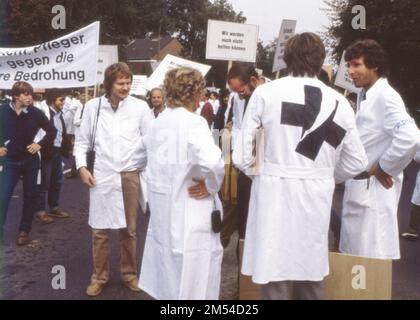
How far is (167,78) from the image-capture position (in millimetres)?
3838

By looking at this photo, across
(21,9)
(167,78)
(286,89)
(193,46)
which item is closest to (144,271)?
(167,78)

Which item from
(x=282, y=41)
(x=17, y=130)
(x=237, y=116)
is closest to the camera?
(x=237, y=116)

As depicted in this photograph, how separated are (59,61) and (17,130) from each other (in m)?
1.03

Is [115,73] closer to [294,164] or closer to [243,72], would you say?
[243,72]

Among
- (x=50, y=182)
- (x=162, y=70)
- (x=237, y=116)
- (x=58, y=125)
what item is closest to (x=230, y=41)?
(x=162, y=70)

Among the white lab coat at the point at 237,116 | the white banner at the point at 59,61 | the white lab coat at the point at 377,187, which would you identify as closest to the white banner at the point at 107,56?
the white banner at the point at 59,61

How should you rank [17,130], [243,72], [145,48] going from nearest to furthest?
[243,72], [17,130], [145,48]

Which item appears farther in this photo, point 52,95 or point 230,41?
point 230,41

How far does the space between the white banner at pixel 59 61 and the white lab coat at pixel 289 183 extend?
11.4ft

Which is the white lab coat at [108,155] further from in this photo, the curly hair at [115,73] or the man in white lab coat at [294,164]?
the man in white lab coat at [294,164]

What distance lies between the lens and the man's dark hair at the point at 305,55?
343 cm

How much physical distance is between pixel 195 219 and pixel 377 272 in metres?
1.15

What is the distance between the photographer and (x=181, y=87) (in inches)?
148

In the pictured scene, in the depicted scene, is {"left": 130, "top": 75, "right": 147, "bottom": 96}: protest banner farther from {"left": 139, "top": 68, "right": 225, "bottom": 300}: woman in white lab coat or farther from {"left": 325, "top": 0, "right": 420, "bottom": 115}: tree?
{"left": 139, "top": 68, "right": 225, "bottom": 300}: woman in white lab coat
